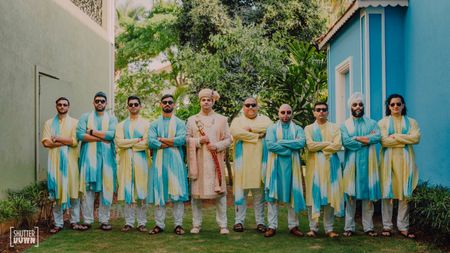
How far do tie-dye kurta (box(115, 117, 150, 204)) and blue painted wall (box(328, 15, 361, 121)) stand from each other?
4.07 meters

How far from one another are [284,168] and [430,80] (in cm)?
274

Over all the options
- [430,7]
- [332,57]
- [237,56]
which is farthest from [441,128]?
[237,56]

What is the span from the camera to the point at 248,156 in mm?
7738

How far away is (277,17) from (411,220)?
33.5ft

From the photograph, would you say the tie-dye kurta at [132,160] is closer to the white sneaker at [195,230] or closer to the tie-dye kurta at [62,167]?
the tie-dye kurta at [62,167]

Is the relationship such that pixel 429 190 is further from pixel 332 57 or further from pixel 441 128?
pixel 332 57

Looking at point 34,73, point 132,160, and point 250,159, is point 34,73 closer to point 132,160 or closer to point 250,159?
point 132,160

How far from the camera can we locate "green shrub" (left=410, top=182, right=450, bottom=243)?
21.1ft

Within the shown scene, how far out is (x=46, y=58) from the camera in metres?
9.41

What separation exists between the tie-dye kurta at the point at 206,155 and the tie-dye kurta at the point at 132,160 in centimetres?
67

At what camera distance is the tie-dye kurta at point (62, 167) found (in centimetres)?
775

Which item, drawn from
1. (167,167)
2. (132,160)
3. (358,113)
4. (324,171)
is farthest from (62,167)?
(358,113)

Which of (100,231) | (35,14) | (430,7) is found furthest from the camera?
(35,14)
